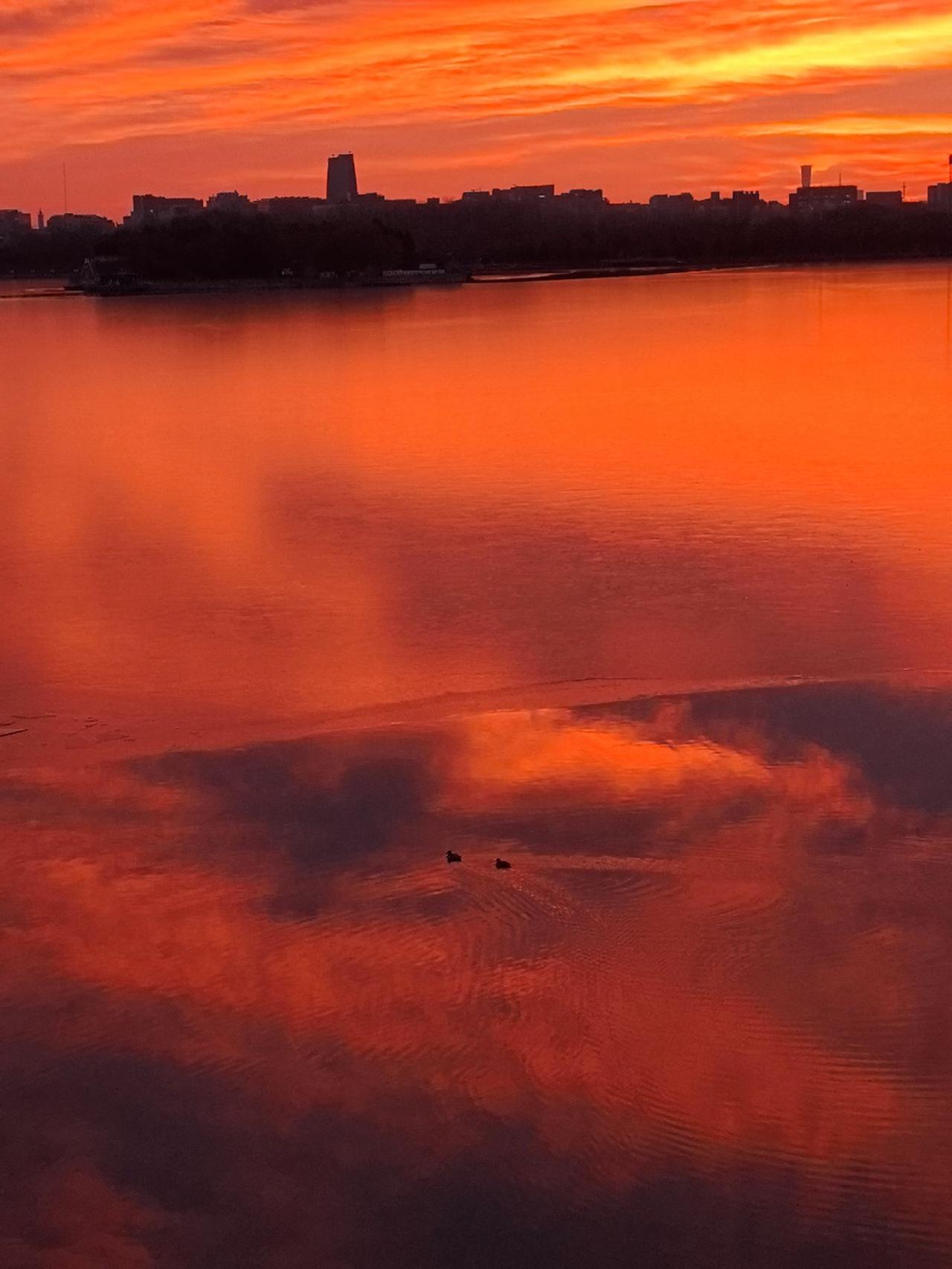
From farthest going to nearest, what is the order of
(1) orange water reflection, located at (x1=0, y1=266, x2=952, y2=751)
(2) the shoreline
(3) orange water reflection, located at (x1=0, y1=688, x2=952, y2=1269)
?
(2) the shoreline < (1) orange water reflection, located at (x1=0, y1=266, x2=952, y2=751) < (3) orange water reflection, located at (x1=0, y1=688, x2=952, y2=1269)

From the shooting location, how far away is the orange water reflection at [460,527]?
820 cm

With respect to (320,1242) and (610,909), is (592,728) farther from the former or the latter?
(320,1242)

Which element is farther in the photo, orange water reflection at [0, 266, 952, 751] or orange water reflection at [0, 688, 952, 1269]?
orange water reflection at [0, 266, 952, 751]

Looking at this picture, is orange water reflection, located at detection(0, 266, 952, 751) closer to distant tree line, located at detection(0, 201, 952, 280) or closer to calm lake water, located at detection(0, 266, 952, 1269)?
calm lake water, located at detection(0, 266, 952, 1269)

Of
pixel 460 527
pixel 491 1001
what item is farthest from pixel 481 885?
pixel 460 527

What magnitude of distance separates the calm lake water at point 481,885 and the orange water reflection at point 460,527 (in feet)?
0.20

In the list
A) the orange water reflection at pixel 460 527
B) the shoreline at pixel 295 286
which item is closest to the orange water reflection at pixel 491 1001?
the orange water reflection at pixel 460 527

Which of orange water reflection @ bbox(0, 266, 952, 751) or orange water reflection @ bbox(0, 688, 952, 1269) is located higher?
orange water reflection @ bbox(0, 266, 952, 751)

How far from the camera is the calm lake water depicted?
3898 millimetres

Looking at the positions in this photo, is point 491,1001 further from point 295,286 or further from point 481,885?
point 295,286

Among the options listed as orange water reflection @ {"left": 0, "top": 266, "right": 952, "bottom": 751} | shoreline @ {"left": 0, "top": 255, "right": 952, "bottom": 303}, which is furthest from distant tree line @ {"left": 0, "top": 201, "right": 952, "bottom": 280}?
orange water reflection @ {"left": 0, "top": 266, "right": 952, "bottom": 751}

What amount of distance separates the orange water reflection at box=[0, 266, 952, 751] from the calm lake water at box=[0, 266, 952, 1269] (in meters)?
0.06

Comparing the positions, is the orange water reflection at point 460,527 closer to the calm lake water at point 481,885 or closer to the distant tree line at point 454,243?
the calm lake water at point 481,885

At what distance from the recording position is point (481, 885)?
5469 millimetres
